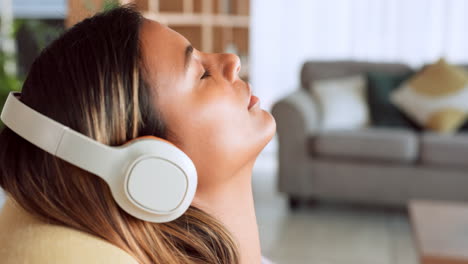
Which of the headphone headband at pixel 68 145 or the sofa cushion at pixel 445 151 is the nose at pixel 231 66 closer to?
the headphone headband at pixel 68 145

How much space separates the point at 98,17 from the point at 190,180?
204mm

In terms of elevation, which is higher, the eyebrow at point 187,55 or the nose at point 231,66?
the eyebrow at point 187,55

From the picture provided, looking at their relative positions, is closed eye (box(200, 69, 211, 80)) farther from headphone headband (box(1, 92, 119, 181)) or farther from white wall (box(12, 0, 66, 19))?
white wall (box(12, 0, 66, 19))

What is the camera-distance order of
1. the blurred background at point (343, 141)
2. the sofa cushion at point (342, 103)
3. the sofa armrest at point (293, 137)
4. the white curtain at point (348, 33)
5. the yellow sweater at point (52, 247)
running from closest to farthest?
the yellow sweater at point (52, 247) → the blurred background at point (343, 141) → the sofa armrest at point (293, 137) → the sofa cushion at point (342, 103) → the white curtain at point (348, 33)

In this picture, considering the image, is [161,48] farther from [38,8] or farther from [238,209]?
[38,8]

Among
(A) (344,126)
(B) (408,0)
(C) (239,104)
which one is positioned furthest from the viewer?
(B) (408,0)

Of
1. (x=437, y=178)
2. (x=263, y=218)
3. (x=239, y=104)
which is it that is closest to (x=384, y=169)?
(x=437, y=178)

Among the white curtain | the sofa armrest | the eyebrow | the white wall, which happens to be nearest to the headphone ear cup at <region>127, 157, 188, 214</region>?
the eyebrow

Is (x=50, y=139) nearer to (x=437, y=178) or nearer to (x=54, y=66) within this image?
(x=54, y=66)

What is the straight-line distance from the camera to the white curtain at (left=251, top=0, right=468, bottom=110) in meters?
4.76

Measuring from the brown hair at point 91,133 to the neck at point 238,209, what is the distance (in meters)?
0.03

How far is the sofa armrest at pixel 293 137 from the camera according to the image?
10.9 ft

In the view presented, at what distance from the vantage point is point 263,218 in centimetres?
331

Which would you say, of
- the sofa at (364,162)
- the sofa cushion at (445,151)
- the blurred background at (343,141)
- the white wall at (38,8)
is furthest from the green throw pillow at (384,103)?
the white wall at (38,8)
